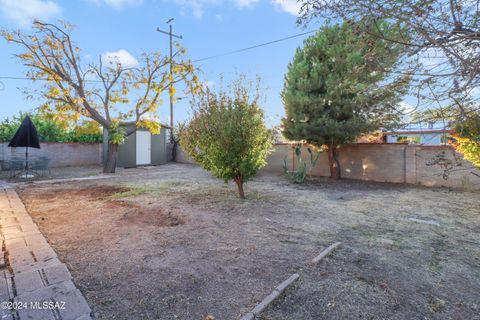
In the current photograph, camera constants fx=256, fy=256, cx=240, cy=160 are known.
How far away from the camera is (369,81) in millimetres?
2520

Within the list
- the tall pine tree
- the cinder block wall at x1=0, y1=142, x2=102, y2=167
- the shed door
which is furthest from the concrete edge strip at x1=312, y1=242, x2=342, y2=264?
the cinder block wall at x1=0, y1=142, x2=102, y2=167

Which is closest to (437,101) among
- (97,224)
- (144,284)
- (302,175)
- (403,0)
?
(403,0)

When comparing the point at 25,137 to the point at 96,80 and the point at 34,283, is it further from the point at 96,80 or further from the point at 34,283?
the point at 34,283

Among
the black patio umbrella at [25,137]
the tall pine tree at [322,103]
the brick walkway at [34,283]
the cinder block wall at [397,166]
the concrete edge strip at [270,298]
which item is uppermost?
the tall pine tree at [322,103]

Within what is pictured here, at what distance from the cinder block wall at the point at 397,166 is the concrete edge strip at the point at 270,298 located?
6.64 m

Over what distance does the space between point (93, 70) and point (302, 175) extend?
9258 mm

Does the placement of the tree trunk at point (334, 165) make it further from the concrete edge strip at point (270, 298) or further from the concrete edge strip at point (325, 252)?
the concrete edge strip at point (270, 298)

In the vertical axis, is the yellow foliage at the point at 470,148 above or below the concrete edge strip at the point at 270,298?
above

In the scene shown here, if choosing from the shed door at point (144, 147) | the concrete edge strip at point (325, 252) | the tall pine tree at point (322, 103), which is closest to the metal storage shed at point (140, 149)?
the shed door at point (144, 147)

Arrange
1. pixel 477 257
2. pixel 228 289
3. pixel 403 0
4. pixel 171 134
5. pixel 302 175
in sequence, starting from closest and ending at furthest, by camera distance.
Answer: pixel 403 0
pixel 228 289
pixel 477 257
pixel 302 175
pixel 171 134

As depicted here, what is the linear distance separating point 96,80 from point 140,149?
461 cm

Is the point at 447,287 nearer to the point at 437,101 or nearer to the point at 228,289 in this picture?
the point at 437,101

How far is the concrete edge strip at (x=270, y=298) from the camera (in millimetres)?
1900

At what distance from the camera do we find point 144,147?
1445cm
